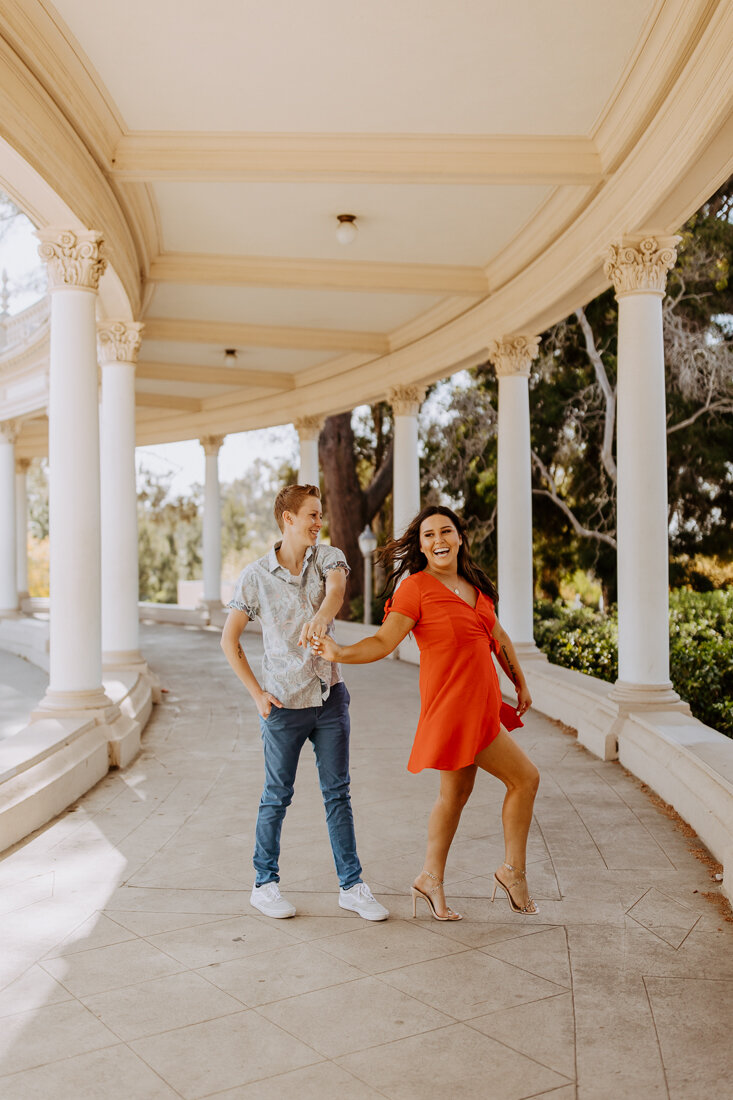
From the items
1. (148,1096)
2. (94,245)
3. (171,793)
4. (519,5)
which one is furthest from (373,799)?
(519,5)

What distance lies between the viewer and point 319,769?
5.64 metres

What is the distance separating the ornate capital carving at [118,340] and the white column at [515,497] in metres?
5.15

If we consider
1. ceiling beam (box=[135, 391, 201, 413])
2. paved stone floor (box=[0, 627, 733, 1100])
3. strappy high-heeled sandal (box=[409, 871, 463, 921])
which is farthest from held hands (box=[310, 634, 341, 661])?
ceiling beam (box=[135, 391, 201, 413])

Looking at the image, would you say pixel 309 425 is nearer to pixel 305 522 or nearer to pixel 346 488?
pixel 346 488

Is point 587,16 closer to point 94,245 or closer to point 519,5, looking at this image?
point 519,5

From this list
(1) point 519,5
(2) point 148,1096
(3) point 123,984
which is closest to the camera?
(2) point 148,1096

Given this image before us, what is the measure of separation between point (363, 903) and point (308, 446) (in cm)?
1802

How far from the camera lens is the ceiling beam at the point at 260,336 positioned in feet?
54.9

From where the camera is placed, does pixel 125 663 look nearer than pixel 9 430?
Yes

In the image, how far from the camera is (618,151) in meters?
9.07

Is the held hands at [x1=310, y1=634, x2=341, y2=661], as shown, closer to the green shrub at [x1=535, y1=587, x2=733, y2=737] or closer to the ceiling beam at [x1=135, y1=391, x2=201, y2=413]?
the green shrub at [x1=535, y1=587, x2=733, y2=737]

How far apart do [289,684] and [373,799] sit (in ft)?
10.7

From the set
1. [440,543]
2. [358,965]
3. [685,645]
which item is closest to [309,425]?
[685,645]

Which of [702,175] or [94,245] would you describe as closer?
[702,175]
